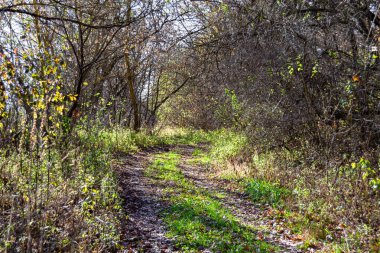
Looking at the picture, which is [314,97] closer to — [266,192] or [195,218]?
[266,192]

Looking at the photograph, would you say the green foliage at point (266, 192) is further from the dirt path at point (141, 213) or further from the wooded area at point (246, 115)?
the dirt path at point (141, 213)

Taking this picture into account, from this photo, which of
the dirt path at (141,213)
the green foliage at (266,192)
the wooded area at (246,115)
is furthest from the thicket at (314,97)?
the dirt path at (141,213)

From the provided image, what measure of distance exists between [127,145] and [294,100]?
7829 mm

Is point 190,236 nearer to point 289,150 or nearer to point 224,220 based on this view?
point 224,220

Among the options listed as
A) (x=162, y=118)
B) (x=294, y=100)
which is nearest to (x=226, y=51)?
(x=294, y=100)

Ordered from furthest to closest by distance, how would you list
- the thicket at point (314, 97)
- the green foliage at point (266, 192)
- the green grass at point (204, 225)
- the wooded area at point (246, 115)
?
the green foliage at point (266, 192) < the thicket at point (314, 97) < the green grass at point (204, 225) < the wooded area at point (246, 115)

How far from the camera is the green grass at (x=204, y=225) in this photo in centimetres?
542

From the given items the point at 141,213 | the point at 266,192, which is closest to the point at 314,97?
the point at 266,192

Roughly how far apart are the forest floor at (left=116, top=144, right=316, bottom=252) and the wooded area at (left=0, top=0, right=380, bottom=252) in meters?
0.17

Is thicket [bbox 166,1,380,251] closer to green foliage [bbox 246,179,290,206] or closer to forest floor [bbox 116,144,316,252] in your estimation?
green foliage [bbox 246,179,290,206]

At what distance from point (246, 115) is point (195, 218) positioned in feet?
18.5

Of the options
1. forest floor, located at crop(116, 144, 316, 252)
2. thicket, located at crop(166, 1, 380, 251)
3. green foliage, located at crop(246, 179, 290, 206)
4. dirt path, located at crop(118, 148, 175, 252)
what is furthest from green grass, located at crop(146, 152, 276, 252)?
thicket, located at crop(166, 1, 380, 251)

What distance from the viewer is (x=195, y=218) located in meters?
6.46

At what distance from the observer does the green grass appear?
5.42 metres
